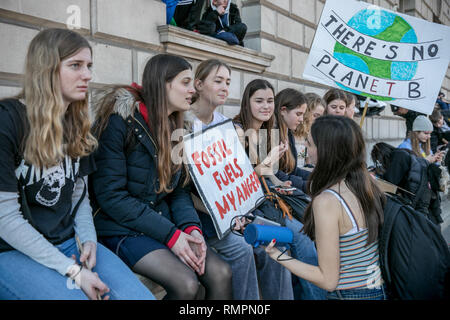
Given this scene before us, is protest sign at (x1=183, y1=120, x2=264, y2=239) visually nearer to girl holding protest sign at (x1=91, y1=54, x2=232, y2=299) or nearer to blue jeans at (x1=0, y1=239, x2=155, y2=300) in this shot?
girl holding protest sign at (x1=91, y1=54, x2=232, y2=299)

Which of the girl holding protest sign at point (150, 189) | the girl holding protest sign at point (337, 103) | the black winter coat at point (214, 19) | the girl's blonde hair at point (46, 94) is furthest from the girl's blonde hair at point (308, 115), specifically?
the girl's blonde hair at point (46, 94)

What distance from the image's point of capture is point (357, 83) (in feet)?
13.0

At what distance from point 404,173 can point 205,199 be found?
2772 millimetres

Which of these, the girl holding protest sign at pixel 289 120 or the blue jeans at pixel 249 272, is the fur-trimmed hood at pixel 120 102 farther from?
the girl holding protest sign at pixel 289 120

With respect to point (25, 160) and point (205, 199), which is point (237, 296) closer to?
point (205, 199)

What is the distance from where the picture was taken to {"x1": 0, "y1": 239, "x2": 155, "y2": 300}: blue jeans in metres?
1.71

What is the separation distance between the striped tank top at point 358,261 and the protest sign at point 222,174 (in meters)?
0.88

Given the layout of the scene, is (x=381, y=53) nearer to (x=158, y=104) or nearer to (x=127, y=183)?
(x=158, y=104)

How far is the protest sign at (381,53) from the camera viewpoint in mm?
3939

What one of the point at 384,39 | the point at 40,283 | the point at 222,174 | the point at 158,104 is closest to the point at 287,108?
the point at 384,39

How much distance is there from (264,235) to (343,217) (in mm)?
411

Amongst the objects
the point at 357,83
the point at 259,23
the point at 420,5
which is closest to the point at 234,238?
the point at 357,83

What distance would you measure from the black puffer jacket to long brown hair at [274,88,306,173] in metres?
1.67

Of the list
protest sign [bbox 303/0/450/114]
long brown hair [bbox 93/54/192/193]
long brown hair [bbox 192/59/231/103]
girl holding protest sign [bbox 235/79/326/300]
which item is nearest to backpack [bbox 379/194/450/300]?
girl holding protest sign [bbox 235/79/326/300]
